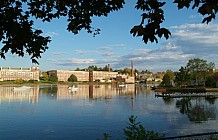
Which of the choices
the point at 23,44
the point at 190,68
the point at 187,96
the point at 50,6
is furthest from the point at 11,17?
the point at 190,68

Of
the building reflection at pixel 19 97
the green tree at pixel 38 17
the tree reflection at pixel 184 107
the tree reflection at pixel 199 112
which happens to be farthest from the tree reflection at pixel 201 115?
the building reflection at pixel 19 97

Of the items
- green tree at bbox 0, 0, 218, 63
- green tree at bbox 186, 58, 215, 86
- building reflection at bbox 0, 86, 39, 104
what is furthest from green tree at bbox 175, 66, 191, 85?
green tree at bbox 0, 0, 218, 63

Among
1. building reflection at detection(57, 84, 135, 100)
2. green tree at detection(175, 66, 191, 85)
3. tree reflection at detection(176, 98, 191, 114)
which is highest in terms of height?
green tree at detection(175, 66, 191, 85)

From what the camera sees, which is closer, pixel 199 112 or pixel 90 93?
pixel 199 112

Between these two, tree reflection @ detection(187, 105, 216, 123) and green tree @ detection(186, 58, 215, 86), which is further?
green tree @ detection(186, 58, 215, 86)

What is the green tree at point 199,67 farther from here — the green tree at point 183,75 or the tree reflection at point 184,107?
the tree reflection at point 184,107

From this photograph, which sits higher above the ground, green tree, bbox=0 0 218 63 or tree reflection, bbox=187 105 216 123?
green tree, bbox=0 0 218 63

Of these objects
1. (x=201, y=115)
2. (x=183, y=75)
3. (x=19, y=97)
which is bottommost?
(x=201, y=115)

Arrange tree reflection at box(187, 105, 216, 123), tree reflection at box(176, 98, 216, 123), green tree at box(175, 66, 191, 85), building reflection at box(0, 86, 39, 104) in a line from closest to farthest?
tree reflection at box(187, 105, 216, 123)
tree reflection at box(176, 98, 216, 123)
building reflection at box(0, 86, 39, 104)
green tree at box(175, 66, 191, 85)

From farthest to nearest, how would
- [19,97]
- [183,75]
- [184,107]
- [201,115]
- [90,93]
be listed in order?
[183,75] < [90,93] < [19,97] < [184,107] < [201,115]

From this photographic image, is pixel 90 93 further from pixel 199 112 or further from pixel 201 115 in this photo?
pixel 201 115

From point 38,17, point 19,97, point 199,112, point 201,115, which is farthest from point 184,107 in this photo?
point 19,97

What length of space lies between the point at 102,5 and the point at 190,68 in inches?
3723

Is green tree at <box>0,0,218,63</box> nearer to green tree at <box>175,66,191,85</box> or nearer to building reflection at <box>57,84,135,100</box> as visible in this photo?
building reflection at <box>57,84,135,100</box>
